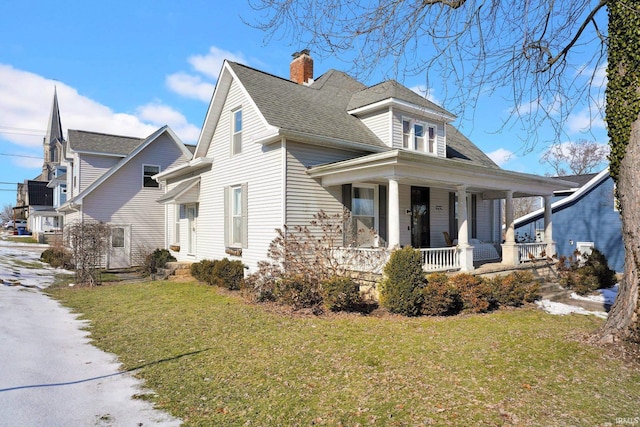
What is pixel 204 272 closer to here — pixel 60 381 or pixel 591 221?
pixel 60 381

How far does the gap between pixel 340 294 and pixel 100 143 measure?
1909 centimetres

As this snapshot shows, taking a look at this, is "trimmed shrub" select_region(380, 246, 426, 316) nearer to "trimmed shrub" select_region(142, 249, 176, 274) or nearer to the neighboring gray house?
"trimmed shrub" select_region(142, 249, 176, 274)

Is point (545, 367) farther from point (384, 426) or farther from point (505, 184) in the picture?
point (505, 184)

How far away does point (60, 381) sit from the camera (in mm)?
4910

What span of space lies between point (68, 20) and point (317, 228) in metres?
8.01

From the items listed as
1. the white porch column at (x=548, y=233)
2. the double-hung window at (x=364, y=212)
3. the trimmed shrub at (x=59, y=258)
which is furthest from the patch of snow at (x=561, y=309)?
the trimmed shrub at (x=59, y=258)

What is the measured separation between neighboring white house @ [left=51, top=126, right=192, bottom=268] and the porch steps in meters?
4.89

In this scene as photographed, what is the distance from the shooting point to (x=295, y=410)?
4.15 metres

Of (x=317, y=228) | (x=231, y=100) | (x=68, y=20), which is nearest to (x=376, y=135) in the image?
(x=317, y=228)

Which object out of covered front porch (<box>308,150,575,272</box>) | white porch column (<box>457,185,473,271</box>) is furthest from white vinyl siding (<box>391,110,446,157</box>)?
white porch column (<box>457,185,473,271</box>)

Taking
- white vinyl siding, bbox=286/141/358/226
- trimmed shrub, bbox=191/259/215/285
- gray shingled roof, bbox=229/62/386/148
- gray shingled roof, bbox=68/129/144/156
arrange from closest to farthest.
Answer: white vinyl siding, bbox=286/141/358/226, gray shingled roof, bbox=229/62/386/148, trimmed shrub, bbox=191/259/215/285, gray shingled roof, bbox=68/129/144/156

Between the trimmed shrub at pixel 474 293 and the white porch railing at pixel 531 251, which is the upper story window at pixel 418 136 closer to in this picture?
the white porch railing at pixel 531 251

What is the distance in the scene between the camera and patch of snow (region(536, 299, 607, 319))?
360 inches

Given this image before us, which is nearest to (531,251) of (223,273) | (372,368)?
(223,273)
